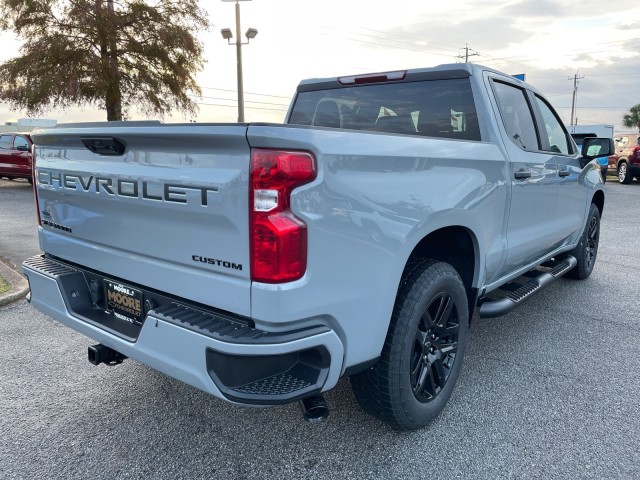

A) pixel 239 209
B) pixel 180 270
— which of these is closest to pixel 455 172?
pixel 239 209

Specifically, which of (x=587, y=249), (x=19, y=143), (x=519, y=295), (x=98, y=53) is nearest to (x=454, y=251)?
(x=519, y=295)

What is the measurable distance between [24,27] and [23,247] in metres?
19.3

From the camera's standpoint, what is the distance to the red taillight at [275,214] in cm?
190

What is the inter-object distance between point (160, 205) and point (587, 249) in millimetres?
4914

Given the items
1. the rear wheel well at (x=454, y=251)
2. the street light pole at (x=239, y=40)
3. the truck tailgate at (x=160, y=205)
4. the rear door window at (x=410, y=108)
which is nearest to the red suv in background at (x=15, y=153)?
the street light pole at (x=239, y=40)

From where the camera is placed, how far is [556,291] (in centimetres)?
537

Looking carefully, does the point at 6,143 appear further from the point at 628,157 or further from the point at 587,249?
the point at 628,157

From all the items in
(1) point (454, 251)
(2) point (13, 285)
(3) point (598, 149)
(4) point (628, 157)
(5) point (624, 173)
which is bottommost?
(5) point (624, 173)

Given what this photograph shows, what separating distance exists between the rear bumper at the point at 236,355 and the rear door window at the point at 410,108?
75.2 inches

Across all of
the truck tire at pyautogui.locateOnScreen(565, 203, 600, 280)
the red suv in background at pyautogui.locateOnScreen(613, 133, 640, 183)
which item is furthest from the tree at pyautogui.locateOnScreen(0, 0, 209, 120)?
the truck tire at pyautogui.locateOnScreen(565, 203, 600, 280)

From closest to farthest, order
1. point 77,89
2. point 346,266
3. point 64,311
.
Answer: point 346,266 < point 64,311 < point 77,89

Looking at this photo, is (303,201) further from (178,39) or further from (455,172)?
(178,39)

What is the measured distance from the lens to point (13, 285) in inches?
199

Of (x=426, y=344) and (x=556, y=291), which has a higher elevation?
(x=426, y=344)
